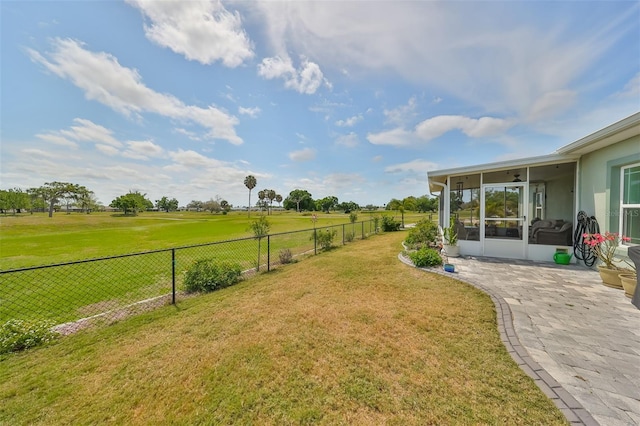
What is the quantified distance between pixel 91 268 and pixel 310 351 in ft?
34.2

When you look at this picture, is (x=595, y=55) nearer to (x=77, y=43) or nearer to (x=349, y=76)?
(x=349, y=76)

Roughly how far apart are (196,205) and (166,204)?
10964mm

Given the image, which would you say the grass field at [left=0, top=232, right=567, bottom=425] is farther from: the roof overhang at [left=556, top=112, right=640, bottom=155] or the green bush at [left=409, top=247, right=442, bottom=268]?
the roof overhang at [left=556, top=112, right=640, bottom=155]

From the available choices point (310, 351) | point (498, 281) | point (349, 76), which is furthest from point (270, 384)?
point (349, 76)

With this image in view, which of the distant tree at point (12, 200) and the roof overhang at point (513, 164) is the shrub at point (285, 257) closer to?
the roof overhang at point (513, 164)

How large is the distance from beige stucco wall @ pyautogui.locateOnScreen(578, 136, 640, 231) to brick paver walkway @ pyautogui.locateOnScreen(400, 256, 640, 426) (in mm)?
1479

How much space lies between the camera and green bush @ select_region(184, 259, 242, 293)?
5312mm

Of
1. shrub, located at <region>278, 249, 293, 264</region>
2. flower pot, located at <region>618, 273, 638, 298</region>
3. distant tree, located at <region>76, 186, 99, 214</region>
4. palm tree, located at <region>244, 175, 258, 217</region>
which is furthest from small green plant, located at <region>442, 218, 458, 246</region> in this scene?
distant tree, located at <region>76, 186, 99, 214</region>

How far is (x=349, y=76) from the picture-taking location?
8.88 meters

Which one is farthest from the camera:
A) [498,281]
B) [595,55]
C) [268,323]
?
[595,55]

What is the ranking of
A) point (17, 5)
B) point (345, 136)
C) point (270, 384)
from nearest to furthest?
1. point (270, 384)
2. point (17, 5)
3. point (345, 136)

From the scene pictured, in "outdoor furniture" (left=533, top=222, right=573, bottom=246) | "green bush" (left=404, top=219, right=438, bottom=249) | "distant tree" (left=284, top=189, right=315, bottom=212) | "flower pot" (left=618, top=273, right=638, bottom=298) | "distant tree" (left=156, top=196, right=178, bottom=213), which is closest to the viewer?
"flower pot" (left=618, top=273, right=638, bottom=298)

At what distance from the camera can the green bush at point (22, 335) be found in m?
2.95

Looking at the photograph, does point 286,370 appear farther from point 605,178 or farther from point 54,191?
point 54,191
